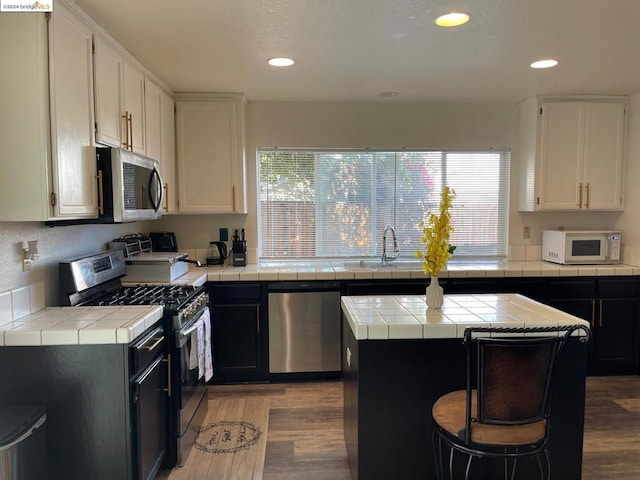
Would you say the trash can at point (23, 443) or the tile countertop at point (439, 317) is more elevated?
the tile countertop at point (439, 317)

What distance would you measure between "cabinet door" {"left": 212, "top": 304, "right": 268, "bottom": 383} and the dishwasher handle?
19 cm

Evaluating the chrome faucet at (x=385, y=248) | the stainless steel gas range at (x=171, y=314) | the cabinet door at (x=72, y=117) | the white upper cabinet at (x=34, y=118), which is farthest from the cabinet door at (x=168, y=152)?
the chrome faucet at (x=385, y=248)

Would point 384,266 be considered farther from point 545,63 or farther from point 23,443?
point 23,443

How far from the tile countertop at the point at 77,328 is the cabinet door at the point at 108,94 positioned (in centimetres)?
90

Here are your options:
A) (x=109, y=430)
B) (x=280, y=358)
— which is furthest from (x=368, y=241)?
(x=109, y=430)

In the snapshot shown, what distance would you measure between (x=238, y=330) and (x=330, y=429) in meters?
1.07

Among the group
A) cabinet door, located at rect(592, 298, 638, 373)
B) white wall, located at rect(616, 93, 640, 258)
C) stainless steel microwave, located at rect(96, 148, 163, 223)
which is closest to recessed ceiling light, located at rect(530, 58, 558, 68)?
white wall, located at rect(616, 93, 640, 258)

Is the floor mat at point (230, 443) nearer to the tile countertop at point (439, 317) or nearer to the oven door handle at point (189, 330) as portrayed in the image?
the oven door handle at point (189, 330)

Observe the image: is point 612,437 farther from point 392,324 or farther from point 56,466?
point 56,466

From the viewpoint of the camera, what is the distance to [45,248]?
2.32 meters

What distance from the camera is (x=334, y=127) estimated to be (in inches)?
160

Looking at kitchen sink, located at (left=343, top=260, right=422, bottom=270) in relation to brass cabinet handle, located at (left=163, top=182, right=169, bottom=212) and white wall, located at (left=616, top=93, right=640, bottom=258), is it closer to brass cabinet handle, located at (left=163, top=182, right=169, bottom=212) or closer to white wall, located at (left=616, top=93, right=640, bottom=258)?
brass cabinet handle, located at (left=163, top=182, right=169, bottom=212)

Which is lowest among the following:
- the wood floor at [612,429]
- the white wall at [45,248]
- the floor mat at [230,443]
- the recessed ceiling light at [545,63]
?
the floor mat at [230,443]

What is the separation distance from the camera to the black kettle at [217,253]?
3.90 meters
